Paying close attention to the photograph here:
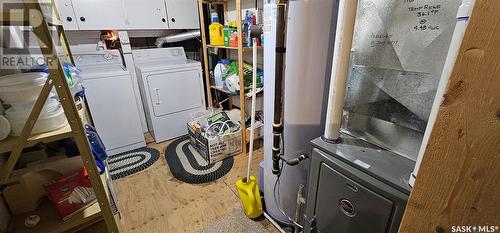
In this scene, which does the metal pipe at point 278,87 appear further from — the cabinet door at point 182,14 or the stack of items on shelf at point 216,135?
the cabinet door at point 182,14

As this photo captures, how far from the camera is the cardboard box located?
229cm

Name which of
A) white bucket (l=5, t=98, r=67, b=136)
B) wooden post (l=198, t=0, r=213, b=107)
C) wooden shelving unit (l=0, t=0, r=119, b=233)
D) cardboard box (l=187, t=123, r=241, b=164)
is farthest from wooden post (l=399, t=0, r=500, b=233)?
wooden post (l=198, t=0, r=213, b=107)

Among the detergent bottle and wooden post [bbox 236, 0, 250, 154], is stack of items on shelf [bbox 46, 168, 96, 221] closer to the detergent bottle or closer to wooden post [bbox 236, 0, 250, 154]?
wooden post [bbox 236, 0, 250, 154]

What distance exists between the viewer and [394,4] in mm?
849

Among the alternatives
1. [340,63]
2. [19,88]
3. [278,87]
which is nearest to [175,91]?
[278,87]

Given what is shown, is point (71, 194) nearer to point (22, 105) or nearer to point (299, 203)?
point (22, 105)

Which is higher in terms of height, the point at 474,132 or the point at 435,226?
the point at 474,132

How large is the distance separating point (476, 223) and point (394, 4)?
794mm

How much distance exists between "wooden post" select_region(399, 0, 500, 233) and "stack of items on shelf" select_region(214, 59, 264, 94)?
1851 millimetres

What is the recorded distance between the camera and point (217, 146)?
2.33 metres

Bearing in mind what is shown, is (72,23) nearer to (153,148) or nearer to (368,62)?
(153,148)

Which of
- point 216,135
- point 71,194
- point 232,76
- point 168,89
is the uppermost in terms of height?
point 232,76

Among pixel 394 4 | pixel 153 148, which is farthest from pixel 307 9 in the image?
pixel 153 148

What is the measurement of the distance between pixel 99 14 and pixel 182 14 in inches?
36.0
